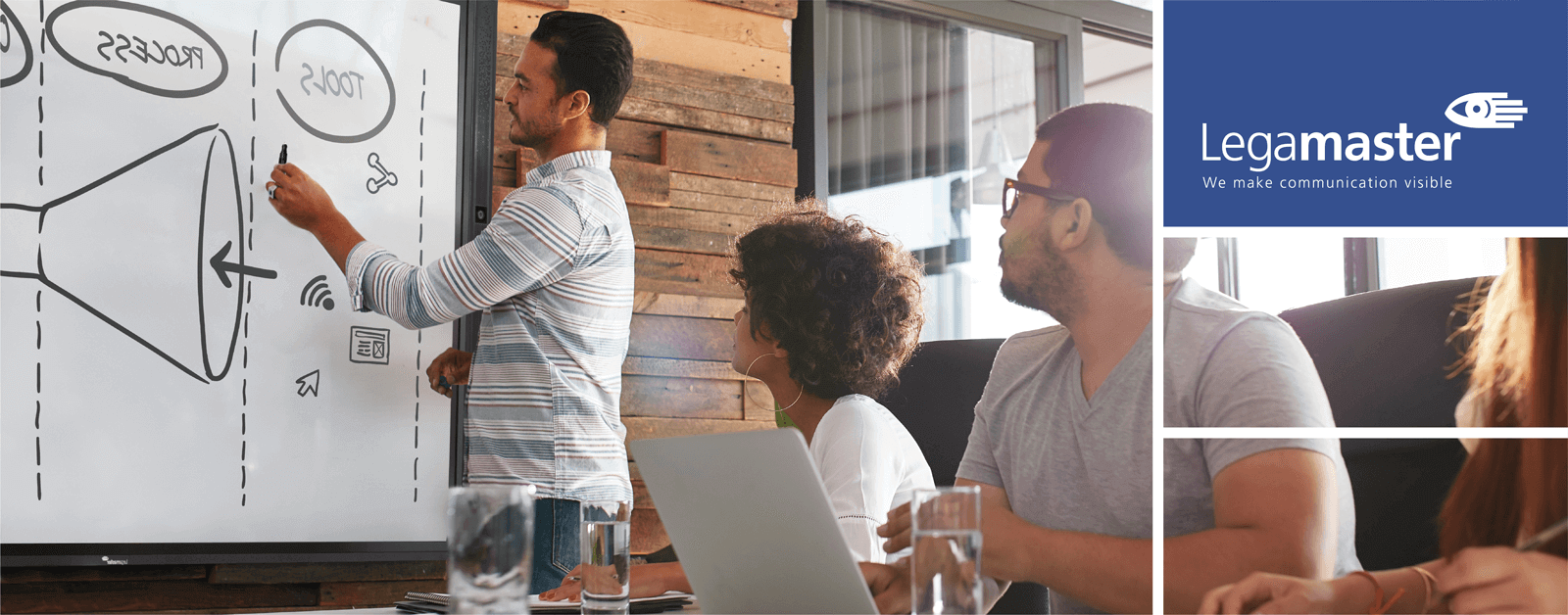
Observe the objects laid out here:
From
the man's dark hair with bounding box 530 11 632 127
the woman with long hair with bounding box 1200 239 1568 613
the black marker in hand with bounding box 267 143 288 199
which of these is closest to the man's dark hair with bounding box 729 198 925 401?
the man's dark hair with bounding box 530 11 632 127

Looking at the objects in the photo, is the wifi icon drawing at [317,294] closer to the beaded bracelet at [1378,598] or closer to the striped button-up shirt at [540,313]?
the striped button-up shirt at [540,313]

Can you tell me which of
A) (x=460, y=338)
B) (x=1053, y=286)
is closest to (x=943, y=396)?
(x=1053, y=286)

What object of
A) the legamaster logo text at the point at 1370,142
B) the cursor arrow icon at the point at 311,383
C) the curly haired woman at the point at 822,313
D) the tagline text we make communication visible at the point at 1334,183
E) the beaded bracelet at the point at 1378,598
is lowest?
the beaded bracelet at the point at 1378,598

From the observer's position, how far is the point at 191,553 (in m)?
1.92

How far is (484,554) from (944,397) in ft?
4.48

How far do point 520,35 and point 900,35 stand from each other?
96cm

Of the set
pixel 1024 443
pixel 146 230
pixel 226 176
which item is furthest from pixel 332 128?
pixel 1024 443

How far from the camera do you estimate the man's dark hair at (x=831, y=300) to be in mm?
1725

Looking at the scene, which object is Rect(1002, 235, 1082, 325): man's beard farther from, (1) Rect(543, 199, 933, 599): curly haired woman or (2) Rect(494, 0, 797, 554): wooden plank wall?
(2) Rect(494, 0, 797, 554): wooden plank wall

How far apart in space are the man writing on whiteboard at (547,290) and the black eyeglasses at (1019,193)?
2.28ft

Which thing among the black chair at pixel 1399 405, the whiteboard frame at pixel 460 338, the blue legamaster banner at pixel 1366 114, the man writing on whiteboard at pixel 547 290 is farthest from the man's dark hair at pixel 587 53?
Answer: the black chair at pixel 1399 405

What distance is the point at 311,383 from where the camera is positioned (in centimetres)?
206

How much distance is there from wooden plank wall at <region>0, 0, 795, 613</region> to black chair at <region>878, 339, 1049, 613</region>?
1.92 ft

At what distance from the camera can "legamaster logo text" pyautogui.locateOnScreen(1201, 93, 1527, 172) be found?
139 cm
